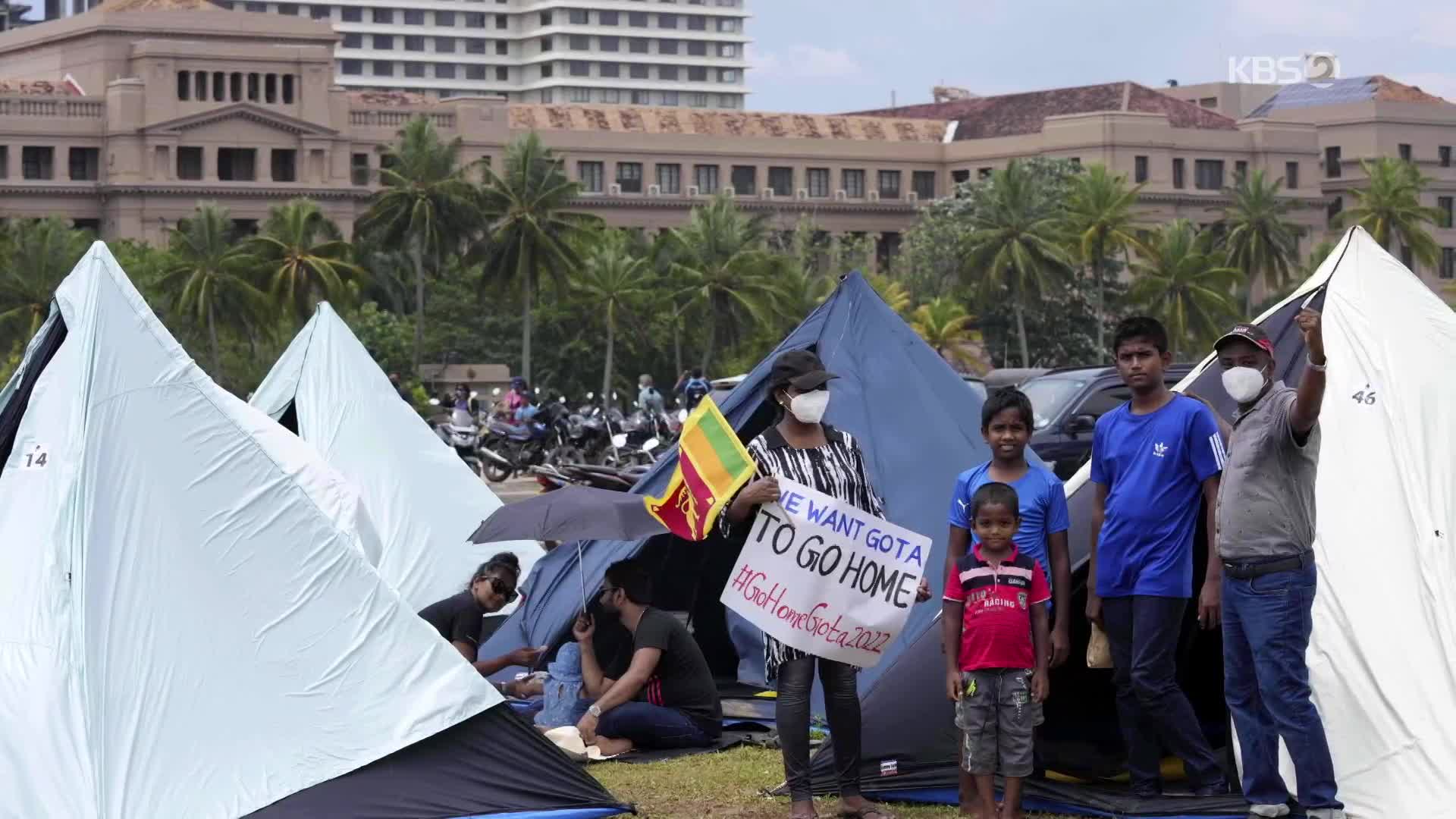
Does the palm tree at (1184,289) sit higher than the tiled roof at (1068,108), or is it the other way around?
the tiled roof at (1068,108)

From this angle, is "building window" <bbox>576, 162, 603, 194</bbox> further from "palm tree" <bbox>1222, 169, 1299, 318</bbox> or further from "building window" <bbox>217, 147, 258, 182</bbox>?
"palm tree" <bbox>1222, 169, 1299, 318</bbox>

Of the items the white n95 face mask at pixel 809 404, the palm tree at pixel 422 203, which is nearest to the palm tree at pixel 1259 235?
the palm tree at pixel 422 203

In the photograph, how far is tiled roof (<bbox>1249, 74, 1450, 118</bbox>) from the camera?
4200 inches

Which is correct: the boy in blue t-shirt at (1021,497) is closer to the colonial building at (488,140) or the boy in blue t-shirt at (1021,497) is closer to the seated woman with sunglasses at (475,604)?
the seated woman with sunglasses at (475,604)

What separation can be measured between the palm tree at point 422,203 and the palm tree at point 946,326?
49.9 feet

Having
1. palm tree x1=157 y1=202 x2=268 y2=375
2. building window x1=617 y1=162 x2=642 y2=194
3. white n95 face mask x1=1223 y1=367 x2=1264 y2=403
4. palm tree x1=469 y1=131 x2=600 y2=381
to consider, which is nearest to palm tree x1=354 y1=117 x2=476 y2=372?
palm tree x1=469 y1=131 x2=600 y2=381

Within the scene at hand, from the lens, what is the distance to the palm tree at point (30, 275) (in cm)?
6025

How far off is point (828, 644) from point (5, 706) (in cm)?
291

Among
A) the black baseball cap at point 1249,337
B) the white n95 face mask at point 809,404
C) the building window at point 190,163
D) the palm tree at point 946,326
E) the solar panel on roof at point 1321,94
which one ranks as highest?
the solar panel on roof at point 1321,94

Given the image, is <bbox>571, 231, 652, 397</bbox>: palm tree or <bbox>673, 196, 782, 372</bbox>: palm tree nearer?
<bbox>673, 196, 782, 372</bbox>: palm tree

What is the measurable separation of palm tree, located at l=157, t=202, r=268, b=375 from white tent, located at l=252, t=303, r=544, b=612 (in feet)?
158

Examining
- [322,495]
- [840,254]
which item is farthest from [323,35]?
[322,495]

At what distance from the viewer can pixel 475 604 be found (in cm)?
1021

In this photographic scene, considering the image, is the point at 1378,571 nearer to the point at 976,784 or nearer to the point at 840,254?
the point at 976,784
